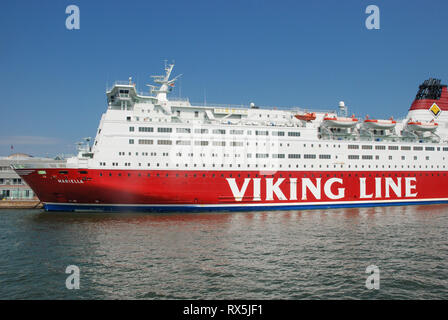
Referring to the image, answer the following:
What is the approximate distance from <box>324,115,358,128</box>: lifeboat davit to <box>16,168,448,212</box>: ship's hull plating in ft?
16.4

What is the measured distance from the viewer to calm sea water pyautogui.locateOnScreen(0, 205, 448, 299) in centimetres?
1027

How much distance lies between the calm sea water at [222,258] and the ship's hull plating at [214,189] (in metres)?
2.91

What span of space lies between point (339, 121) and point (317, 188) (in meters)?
7.59

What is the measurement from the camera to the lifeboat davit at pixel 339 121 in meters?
30.7

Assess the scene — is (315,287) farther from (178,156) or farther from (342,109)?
(342,109)

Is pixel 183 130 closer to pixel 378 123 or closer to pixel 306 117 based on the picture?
pixel 306 117

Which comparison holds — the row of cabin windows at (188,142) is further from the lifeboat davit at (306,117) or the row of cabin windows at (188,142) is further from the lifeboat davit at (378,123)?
the lifeboat davit at (378,123)

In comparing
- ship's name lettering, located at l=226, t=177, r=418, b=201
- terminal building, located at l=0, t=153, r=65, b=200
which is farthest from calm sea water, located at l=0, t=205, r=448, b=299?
terminal building, located at l=0, t=153, r=65, b=200

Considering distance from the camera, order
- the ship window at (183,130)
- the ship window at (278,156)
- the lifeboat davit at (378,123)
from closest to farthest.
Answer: the ship window at (183,130) < the ship window at (278,156) < the lifeboat davit at (378,123)

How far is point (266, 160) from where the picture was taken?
1094 inches

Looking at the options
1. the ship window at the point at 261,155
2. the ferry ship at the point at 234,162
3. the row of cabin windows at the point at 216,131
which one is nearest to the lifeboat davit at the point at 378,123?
the ferry ship at the point at 234,162

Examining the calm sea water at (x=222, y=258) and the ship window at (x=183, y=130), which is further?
the ship window at (x=183, y=130)

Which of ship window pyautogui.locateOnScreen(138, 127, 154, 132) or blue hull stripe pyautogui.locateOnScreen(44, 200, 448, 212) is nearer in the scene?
blue hull stripe pyautogui.locateOnScreen(44, 200, 448, 212)

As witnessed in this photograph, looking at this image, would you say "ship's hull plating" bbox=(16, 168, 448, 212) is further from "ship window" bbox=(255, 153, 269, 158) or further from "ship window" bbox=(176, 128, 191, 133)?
"ship window" bbox=(176, 128, 191, 133)
